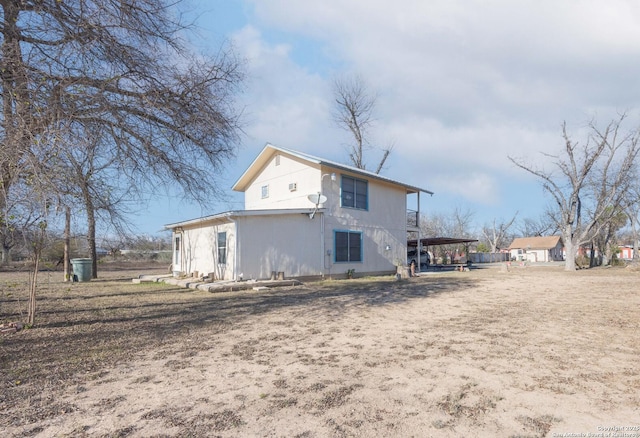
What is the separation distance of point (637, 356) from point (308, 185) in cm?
1304

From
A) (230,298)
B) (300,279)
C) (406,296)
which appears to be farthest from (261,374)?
(300,279)

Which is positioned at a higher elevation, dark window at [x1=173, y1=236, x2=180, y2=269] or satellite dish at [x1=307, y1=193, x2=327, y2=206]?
satellite dish at [x1=307, y1=193, x2=327, y2=206]

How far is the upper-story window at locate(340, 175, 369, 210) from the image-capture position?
55.5ft

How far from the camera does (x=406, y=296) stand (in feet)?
34.8

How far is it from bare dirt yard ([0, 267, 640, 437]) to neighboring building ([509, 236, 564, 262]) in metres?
50.4

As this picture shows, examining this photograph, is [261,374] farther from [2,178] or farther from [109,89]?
[109,89]

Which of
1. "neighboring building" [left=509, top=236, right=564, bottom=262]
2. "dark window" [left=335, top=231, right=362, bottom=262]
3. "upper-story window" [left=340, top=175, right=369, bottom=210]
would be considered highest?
"upper-story window" [left=340, top=175, right=369, bottom=210]

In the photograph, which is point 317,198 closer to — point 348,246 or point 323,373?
point 348,246

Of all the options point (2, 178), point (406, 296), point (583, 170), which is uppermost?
point (583, 170)

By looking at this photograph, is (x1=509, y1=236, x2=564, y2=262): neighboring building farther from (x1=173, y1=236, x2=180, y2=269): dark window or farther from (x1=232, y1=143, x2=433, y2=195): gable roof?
(x1=173, y1=236, x2=180, y2=269): dark window

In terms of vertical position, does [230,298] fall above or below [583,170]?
below

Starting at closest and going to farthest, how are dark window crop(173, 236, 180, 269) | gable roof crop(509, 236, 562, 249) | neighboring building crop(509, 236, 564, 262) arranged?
dark window crop(173, 236, 180, 269) < neighboring building crop(509, 236, 564, 262) < gable roof crop(509, 236, 562, 249)

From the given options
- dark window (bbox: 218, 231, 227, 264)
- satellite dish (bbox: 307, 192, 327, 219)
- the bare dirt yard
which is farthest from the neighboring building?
the bare dirt yard

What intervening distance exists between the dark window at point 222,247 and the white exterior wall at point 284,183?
3.68 metres
